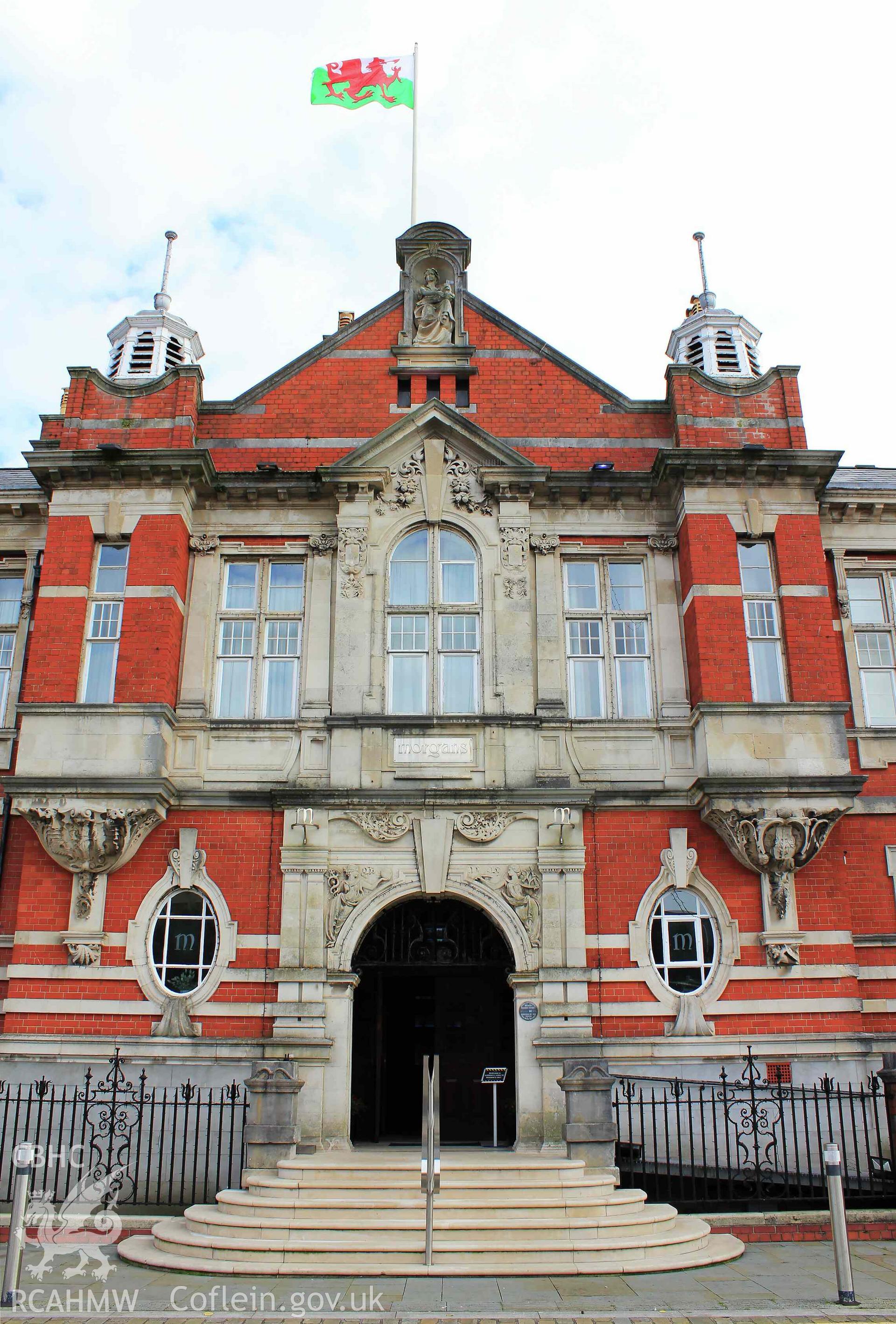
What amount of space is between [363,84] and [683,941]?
16622 mm

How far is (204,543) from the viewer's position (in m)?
17.1

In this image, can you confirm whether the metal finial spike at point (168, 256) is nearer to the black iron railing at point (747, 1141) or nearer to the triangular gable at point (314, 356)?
the triangular gable at point (314, 356)

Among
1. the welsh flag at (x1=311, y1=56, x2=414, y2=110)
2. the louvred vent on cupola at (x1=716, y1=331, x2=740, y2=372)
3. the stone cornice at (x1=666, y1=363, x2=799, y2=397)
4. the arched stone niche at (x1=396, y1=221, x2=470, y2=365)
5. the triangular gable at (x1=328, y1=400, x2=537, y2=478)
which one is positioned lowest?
the triangular gable at (x1=328, y1=400, x2=537, y2=478)

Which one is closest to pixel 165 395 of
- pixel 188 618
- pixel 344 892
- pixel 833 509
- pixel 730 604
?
pixel 188 618

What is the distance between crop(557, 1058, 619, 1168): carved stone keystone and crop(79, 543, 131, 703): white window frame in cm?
863

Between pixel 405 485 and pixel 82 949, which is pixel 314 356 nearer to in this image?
pixel 405 485

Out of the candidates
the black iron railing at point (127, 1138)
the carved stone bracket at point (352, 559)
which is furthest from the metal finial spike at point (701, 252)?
the black iron railing at point (127, 1138)

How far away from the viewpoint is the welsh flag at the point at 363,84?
66.3 ft

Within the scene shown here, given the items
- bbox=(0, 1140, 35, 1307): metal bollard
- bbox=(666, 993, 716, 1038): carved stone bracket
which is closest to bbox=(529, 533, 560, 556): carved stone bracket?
bbox=(666, 993, 716, 1038): carved stone bracket

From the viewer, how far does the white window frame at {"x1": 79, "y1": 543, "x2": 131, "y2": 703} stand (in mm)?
15984

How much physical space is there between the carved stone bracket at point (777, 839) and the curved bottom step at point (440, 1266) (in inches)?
220

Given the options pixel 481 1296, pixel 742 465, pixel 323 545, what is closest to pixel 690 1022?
pixel 481 1296

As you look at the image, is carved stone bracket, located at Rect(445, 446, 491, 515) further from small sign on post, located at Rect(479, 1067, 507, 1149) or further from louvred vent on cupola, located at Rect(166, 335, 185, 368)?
small sign on post, located at Rect(479, 1067, 507, 1149)

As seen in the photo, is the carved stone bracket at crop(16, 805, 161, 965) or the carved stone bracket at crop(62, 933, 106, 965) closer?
the carved stone bracket at crop(62, 933, 106, 965)
